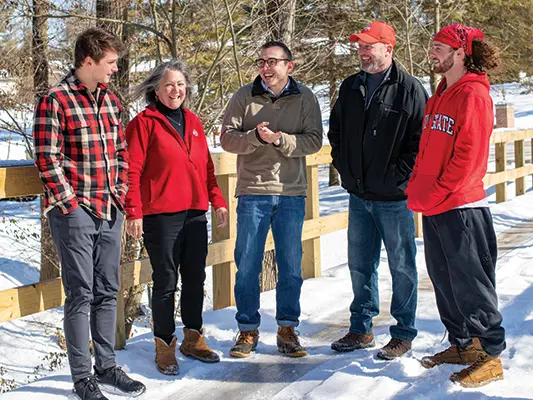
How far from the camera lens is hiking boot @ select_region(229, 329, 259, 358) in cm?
425

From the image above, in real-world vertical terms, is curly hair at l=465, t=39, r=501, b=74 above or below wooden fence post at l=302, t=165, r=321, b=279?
above

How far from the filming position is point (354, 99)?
4.24m

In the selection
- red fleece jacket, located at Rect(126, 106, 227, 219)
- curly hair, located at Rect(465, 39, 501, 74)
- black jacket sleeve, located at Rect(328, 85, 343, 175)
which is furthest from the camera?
black jacket sleeve, located at Rect(328, 85, 343, 175)

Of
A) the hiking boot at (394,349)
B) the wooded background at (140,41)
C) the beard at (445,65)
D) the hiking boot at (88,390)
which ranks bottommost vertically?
the hiking boot at (394,349)

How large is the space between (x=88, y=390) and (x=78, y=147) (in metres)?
1.20

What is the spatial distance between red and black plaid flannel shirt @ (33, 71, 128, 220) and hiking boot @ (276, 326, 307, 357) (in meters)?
1.39

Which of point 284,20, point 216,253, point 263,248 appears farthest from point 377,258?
point 284,20

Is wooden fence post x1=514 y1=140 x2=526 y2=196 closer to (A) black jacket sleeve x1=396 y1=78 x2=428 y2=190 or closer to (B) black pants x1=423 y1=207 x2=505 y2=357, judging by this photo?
(A) black jacket sleeve x1=396 y1=78 x2=428 y2=190

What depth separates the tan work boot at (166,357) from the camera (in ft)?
12.9

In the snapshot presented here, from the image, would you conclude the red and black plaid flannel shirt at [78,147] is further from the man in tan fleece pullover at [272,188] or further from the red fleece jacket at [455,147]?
the red fleece jacket at [455,147]

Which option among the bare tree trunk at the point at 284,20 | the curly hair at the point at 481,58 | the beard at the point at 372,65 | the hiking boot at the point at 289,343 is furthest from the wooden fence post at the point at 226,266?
the bare tree trunk at the point at 284,20

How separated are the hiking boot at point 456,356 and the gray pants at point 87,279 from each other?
5.80 feet

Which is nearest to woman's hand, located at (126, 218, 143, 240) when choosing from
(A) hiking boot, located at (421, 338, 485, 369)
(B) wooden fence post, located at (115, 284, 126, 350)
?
(B) wooden fence post, located at (115, 284, 126, 350)

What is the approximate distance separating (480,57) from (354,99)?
87 centimetres
